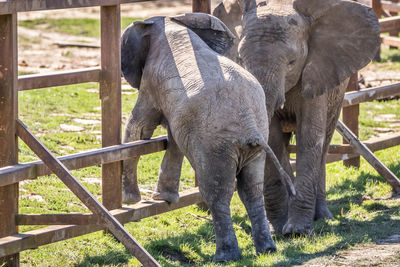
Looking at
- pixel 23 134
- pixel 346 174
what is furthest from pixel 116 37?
pixel 346 174

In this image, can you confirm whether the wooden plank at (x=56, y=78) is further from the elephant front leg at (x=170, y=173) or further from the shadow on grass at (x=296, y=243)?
the shadow on grass at (x=296, y=243)

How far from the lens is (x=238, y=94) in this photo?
6273 millimetres

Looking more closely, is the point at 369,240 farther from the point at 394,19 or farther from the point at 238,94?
the point at 394,19

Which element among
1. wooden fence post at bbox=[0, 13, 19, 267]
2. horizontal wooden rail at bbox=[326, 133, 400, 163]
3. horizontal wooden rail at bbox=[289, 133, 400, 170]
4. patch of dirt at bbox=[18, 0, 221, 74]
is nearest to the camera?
wooden fence post at bbox=[0, 13, 19, 267]

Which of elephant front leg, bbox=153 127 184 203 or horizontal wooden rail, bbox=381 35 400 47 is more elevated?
horizontal wooden rail, bbox=381 35 400 47

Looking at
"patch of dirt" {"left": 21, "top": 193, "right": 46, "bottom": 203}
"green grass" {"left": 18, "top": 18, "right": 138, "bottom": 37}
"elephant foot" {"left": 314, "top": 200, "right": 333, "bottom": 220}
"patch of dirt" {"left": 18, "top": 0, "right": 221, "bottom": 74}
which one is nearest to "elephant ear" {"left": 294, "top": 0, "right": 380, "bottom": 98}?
"elephant foot" {"left": 314, "top": 200, "right": 333, "bottom": 220}

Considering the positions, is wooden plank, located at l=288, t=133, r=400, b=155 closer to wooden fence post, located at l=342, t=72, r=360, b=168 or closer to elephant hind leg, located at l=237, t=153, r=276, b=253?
wooden fence post, located at l=342, t=72, r=360, b=168

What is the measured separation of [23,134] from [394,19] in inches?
201

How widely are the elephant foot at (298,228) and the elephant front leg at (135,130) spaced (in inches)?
45.7

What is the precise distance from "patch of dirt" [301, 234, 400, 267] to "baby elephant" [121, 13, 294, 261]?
42 cm

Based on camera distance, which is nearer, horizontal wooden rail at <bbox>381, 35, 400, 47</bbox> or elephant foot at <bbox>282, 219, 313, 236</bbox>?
elephant foot at <bbox>282, 219, 313, 236</bbox>

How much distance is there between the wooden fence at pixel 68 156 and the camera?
6090 mm

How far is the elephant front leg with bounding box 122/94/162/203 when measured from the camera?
7.00 metres

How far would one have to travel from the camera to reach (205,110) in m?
6.23
